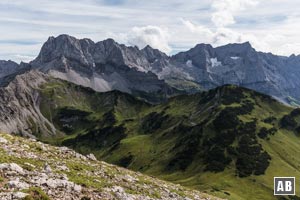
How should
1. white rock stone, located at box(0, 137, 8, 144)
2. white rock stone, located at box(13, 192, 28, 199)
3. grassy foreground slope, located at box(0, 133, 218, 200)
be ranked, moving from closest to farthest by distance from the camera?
white rock stone, located at box(13, 192, 28, 199), grassy foreground slope, located at box(0, 133, 218, 200), white rock stone, located at box(0, 137, 8, 144)

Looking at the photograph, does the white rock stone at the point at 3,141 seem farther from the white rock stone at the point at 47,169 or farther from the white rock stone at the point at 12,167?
the white rock stone at the point at 12,167

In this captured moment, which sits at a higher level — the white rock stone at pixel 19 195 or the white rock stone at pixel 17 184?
the white rock stone at pixel 17 184

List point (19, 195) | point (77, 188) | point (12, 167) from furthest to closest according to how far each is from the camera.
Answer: point (12, 167) → point (77, 188) → point (19, 195)

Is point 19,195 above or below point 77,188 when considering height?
→ above

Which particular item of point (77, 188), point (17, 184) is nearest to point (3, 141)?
point (77, 188)

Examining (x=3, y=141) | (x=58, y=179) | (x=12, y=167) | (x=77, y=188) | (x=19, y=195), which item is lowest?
(x=77, y=188)

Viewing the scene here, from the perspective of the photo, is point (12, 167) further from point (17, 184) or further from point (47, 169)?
point (17, 184)

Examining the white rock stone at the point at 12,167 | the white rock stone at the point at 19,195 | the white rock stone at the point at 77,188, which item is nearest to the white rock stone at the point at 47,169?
the white rock stone at the point at 12,167

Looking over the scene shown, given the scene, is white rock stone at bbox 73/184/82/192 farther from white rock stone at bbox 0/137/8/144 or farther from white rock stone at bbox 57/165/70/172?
white rock stone at bbox 0/137/8/144

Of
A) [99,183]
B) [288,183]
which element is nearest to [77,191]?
[99,183]

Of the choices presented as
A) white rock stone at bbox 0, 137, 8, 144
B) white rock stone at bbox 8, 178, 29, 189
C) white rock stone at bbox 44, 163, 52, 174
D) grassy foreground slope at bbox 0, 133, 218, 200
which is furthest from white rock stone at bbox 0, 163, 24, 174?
white rock stone at bbox 0, 137, 8, 144

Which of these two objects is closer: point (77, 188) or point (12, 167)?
point (77, 188)

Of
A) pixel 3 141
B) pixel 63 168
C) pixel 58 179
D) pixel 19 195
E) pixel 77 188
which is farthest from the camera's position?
pixel 3 141

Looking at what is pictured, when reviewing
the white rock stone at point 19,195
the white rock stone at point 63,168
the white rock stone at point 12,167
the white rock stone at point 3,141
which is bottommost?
the white rock stone at point 19,195
